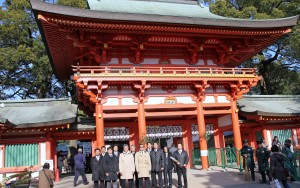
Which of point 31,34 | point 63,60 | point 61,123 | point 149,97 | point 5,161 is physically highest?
point 31,34

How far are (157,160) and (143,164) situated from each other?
528 mm

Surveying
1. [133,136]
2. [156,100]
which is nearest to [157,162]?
[156,100]

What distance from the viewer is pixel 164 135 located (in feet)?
56.9

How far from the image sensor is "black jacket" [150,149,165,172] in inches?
394

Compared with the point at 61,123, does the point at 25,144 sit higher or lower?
lower

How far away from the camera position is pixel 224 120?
18.0m

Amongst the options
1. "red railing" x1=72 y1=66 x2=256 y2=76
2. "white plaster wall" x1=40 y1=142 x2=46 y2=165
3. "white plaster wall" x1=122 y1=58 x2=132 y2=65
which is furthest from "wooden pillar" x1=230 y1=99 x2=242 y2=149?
"white plaster wall" x1=40 y1=142 x2=46 y2=165

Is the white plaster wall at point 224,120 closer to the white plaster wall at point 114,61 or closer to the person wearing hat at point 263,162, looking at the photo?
the person wearing hat at point 263,162

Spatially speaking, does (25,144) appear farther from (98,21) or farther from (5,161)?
(98,21)

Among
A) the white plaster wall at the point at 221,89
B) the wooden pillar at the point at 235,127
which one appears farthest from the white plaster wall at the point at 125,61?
the wooden pillar at the point at 235,127

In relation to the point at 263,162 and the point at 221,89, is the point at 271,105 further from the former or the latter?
the point at 263,162

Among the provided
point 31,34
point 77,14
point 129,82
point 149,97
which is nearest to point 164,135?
point 149,97

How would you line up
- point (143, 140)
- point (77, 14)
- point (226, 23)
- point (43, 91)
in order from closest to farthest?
point (77, 14) < point (143, 140) < point (226, 23) < point (43, 91)

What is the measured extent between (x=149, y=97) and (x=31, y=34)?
67.7 ft
